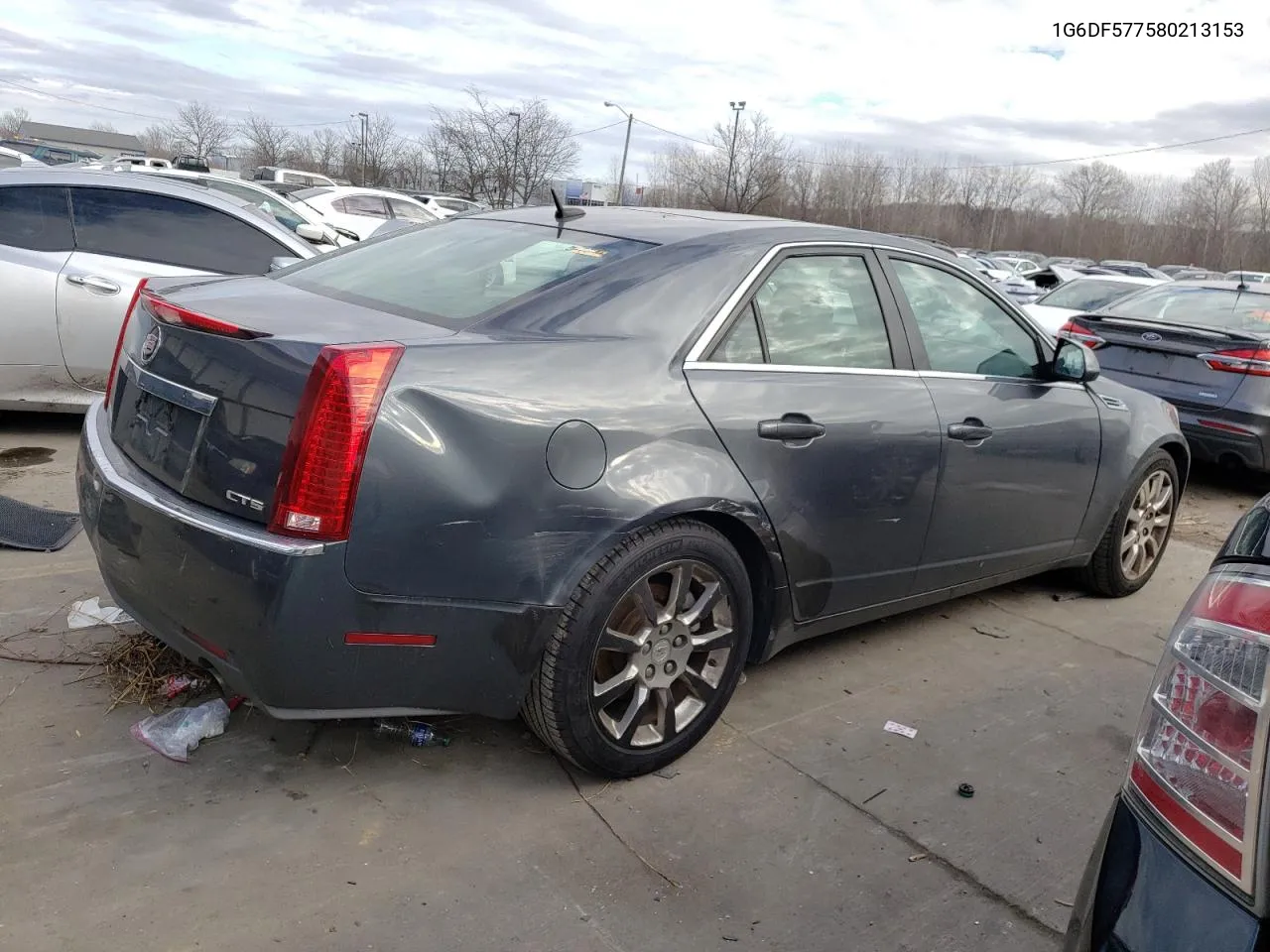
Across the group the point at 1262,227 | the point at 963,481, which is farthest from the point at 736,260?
the point at 1262,227

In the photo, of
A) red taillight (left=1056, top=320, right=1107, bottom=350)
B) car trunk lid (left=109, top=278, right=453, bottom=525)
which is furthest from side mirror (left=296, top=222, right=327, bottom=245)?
red taillight (left=1056, top=320, right=1107, bottom=350)

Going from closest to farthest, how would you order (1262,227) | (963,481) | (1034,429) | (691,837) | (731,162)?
(691,837) → (963,481) → (1034,429) → (731,162) → (1262,227)

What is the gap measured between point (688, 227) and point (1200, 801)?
8.20 ft

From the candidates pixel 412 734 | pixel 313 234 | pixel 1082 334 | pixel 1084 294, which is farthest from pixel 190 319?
pixel 1084 294

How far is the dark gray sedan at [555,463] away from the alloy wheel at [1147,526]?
1.26 m

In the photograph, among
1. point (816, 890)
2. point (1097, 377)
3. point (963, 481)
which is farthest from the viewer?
point (1097, 377)

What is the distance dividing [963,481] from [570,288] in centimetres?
169

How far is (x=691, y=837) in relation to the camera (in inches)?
111

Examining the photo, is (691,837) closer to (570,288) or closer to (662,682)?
(662,682)

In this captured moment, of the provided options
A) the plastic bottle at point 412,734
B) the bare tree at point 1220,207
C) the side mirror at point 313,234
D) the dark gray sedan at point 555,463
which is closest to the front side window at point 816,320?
the dark gray sedan at point 555,463

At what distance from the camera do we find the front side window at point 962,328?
379 centimetres

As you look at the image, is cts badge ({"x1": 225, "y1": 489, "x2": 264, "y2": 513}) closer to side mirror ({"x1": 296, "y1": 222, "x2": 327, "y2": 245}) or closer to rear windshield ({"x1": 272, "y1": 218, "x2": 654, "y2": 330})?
rear windshield ({"x1": 272, "y1": 218, "x2": 654, "y2": 330})

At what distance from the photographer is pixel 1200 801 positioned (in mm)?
1390

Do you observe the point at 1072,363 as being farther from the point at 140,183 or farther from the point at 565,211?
the point at 140,183
